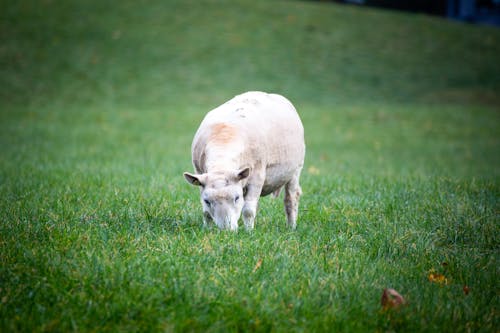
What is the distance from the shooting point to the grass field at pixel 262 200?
13.0 feet

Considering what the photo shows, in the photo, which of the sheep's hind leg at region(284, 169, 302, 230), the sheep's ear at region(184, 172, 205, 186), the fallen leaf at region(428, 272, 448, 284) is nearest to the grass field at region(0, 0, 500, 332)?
the fallen leaf at region(428, 272, 448, 284)

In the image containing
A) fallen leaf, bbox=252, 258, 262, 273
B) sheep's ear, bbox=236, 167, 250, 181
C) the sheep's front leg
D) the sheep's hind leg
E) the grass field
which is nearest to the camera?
the grass field

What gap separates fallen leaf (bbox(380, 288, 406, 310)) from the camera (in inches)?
158

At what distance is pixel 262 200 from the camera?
7.60 m

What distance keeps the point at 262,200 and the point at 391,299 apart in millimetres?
3685

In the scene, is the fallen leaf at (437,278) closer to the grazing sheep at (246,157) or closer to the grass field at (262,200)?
the grass field at (262,200)

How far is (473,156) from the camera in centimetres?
1673

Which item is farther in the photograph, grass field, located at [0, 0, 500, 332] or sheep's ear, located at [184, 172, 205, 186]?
sheep's ear, located at [184, 172, 205, 186]

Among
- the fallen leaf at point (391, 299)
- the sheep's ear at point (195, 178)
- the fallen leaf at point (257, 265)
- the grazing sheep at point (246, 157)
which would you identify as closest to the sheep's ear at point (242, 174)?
the grazing sheep at point (246, 157)

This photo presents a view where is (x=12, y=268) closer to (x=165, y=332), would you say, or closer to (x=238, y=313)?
(x=165, y=332)

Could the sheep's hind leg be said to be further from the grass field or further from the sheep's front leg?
the sheep's front leg

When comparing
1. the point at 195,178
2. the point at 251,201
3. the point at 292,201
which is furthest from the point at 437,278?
the point at 195,178

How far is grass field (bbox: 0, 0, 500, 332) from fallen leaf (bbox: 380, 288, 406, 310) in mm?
62

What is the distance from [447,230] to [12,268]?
390cm
